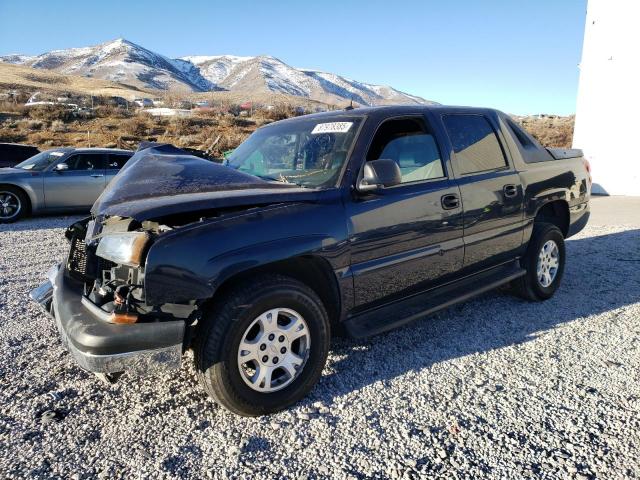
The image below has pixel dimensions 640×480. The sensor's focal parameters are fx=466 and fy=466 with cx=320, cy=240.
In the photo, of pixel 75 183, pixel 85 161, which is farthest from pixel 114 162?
pixel 75 183

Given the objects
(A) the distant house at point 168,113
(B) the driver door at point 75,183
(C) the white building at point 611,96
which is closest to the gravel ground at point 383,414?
(B) the driver door at point 75,183

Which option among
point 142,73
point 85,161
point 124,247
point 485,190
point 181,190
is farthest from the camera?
point 142,73

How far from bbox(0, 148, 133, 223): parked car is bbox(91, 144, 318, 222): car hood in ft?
23.8

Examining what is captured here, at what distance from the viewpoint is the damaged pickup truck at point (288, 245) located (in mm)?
2416

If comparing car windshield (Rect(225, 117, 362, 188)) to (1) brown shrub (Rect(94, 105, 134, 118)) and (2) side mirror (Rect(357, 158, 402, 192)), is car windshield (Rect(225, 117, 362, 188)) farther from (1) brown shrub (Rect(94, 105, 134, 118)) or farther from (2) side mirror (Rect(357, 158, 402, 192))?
(1) brown shrub (Rect(94, 105, 134, 118))

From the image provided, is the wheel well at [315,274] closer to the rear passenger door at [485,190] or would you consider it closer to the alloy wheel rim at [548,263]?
the rear passenger door at [485,190]

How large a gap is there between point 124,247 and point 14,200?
332 inches

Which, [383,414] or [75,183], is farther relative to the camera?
[75,183]

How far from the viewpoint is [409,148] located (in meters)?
3.62

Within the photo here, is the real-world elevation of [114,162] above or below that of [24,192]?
above

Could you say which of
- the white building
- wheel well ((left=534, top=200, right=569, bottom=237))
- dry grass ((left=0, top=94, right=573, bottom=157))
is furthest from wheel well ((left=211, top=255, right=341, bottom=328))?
dry grass ((left=0, top=94, right=573, bottom=157))

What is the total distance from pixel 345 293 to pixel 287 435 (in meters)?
0.92

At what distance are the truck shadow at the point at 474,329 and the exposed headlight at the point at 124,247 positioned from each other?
4.60 feet

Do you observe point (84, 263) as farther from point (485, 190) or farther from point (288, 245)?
point (485, 190)
